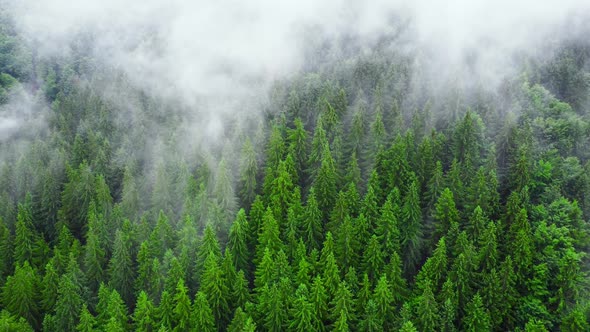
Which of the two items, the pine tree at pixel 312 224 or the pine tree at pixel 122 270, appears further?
the pine tree at pixel 312 224

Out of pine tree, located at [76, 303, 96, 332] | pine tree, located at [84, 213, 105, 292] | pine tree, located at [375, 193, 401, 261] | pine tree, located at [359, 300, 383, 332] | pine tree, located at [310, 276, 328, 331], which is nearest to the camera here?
pine tree, located at [359, 300, 383, 332]

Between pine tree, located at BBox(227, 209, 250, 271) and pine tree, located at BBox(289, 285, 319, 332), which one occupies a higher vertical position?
pine tree, located at BBox(227, 209, 250, 271)

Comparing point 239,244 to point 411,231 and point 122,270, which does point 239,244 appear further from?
point 411,231

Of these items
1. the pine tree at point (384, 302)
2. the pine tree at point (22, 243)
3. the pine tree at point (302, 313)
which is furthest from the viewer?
the pine tree at point (22, 243)

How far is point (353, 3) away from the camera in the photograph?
151125mm

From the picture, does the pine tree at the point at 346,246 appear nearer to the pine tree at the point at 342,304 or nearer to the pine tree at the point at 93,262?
the pine tree at the point at 342,304

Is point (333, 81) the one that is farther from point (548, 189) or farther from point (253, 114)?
point (548, 189)

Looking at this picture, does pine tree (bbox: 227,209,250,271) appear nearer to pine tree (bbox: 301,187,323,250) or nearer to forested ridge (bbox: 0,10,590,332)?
forested ridge (bbox: 0,10,590,332)

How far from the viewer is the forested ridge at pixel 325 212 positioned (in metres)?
59.4

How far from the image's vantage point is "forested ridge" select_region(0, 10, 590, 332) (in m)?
59.4

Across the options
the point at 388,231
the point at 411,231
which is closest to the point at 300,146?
the point at 411,231


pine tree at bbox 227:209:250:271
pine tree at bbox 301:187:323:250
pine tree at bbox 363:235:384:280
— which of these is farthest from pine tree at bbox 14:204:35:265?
pine tree at bbox 363:235:384:280

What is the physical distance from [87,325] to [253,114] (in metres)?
51.1

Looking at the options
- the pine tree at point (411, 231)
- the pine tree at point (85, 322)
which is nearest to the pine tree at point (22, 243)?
the pine tree at point (85, 322)
